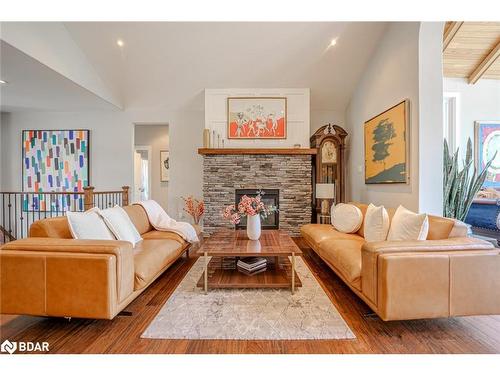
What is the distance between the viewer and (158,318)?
1.98 m

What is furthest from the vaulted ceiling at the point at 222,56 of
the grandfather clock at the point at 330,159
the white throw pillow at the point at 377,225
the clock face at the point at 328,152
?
the white throw pillow at the point at 377,225

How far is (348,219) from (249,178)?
2148 millimetres

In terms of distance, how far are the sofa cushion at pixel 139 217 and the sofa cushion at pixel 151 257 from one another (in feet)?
1.47

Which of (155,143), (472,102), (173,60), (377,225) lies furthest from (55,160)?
(472,102)

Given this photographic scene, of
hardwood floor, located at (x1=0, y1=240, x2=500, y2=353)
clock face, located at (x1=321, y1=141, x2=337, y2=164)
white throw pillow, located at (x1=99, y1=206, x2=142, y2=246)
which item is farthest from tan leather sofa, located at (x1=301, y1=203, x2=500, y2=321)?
clock face, located at (x1=321, y1=141, x2=337, y2=164)

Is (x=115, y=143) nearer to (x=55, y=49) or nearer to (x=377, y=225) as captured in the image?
(x=55, y=49)

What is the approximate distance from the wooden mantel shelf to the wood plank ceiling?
2.54 meters

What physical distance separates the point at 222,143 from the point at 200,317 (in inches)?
140

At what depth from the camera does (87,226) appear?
218 cm

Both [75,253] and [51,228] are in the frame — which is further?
[51,228]

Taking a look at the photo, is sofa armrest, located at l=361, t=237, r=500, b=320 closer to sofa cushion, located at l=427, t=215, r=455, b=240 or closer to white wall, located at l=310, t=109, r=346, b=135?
sofa cushion, located at l=427, t=215, r=455, b=240

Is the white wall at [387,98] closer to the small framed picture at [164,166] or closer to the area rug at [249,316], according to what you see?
the area rug at [249,316]
